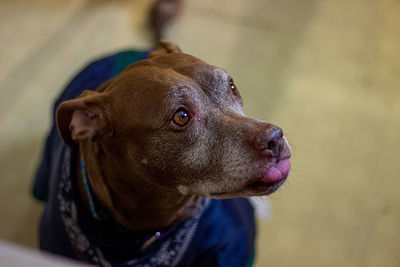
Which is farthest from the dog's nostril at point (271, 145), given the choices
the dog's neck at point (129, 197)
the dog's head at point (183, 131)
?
the dog's neck at point (129, 197)

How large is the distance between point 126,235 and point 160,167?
1.17 ft

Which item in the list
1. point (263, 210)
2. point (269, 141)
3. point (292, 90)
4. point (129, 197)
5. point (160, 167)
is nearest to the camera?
point (269, 141)

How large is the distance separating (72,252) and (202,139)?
644mm

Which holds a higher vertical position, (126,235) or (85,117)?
(85,117)

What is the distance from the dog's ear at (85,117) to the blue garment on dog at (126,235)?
0.27m

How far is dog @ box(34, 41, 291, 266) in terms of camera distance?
3.70 feet

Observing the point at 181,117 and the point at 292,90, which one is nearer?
the point at 181,117

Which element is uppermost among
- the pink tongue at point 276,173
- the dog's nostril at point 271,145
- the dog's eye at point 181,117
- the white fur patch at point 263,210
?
the dog's nostril at point 271,145

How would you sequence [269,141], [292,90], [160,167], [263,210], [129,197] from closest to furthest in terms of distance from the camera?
[269,141]
[160,167]
[129,197]
[263,210]
[292,90]

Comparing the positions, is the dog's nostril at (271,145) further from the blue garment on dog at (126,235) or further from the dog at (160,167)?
the blue garment on dog at (126,235)

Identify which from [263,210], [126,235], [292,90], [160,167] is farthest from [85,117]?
[292,90]

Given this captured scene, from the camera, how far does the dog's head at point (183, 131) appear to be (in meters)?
1.11

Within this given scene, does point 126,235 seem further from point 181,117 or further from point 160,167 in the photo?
point 181,117

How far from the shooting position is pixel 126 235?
1.41 meters
